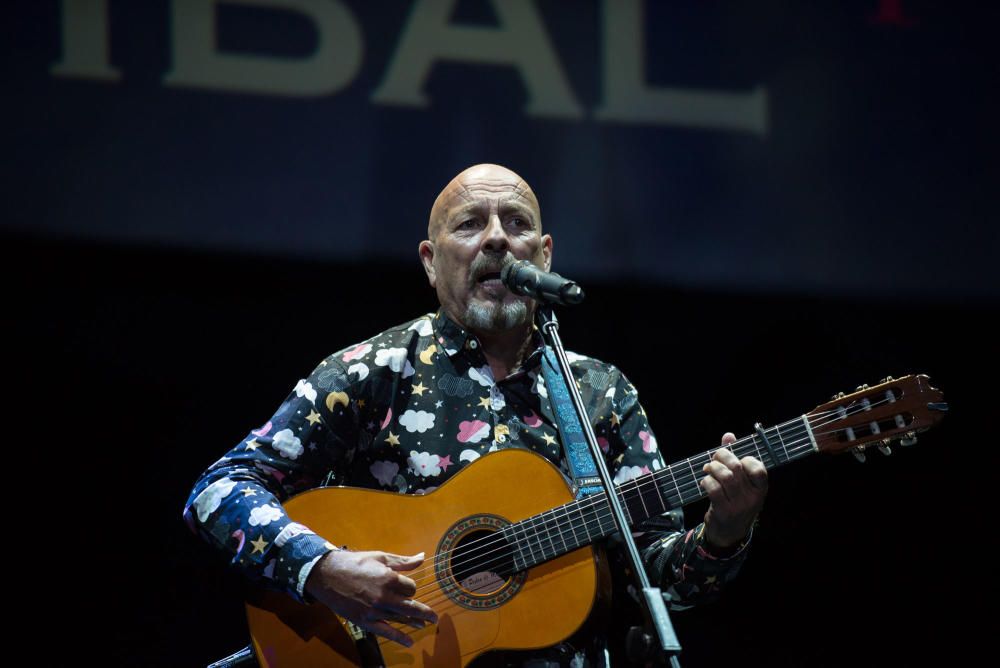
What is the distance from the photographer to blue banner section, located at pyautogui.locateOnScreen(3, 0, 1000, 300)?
3.65m

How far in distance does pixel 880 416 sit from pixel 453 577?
3.72 feet

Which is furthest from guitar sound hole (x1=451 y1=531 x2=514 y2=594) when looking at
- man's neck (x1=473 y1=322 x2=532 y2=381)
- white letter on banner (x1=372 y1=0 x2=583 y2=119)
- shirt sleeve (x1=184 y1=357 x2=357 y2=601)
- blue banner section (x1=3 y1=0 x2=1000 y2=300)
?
white letter on banner (x1=372 y1=0 x2=583 y2=119)

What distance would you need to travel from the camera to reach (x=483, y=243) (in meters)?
3.07

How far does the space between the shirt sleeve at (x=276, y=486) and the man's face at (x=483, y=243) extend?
0.44 meters

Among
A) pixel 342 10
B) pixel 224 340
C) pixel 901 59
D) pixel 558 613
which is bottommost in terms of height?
pixel 558 613

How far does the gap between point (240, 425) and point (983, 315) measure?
2.93 metres

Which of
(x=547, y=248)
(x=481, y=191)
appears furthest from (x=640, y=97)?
(x=481, y=191)

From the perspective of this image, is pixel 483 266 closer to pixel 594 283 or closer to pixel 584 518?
pixel 584 518

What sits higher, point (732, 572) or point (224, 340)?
point (224, 340)

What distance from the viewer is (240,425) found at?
372 centimetres

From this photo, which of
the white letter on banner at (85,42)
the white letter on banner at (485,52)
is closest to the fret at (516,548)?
the white letter on banner at (485,52)

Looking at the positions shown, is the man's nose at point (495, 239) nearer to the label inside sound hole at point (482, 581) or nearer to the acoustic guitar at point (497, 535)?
the acoustic guitar at point (497, 535)

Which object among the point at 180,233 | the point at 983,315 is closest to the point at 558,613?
the point at 180,233

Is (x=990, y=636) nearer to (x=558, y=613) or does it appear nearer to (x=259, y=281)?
(x=558, y=613)
